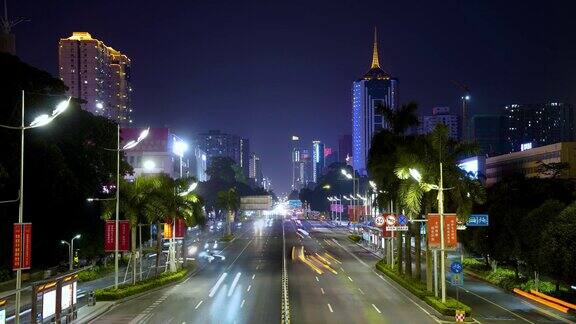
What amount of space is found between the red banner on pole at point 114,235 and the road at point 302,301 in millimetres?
4072

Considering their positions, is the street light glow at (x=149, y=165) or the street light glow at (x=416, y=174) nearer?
the street light glow at (x=416, y=174)

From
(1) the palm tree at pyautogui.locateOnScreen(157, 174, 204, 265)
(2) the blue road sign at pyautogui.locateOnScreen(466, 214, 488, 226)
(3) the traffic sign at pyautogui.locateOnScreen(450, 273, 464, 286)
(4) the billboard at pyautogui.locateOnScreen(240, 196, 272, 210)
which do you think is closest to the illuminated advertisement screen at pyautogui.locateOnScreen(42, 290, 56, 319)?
(1) the palm tree at pyautogui.locateOnScreen(157, 174, 204, 265)

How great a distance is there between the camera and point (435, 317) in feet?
124

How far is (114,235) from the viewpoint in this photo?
47.0 m

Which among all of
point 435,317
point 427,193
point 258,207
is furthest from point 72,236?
point 258,207

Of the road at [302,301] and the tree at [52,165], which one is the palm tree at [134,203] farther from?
the tree at [52,165]

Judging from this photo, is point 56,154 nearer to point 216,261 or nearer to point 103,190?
point 103,190

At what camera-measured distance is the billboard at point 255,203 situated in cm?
15700

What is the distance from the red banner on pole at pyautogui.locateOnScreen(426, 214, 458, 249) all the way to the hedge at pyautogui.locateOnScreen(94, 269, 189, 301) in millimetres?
20902

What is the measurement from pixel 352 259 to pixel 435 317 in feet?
132

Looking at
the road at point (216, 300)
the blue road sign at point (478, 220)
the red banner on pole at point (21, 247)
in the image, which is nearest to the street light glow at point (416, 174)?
the blue road sign at point (478, 220)

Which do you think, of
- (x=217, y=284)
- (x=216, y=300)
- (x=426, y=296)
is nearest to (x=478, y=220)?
(x=426, y=296)

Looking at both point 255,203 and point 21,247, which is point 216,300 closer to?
point 21,247

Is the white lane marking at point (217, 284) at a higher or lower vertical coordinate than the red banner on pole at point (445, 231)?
lower
